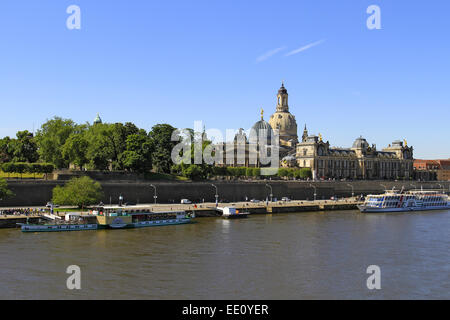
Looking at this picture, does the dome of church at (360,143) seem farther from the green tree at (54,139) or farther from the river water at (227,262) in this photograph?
the river water at (227,262)

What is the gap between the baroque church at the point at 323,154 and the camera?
13912 centimetres

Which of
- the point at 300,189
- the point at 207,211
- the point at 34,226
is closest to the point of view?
the point at 34,226

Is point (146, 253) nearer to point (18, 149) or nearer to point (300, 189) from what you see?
point (18, 149)

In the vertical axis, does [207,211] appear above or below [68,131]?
below

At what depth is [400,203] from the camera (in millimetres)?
84125

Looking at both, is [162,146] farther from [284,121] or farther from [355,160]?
[284,121]

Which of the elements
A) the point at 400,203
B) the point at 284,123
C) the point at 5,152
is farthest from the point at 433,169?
the point at 5,152

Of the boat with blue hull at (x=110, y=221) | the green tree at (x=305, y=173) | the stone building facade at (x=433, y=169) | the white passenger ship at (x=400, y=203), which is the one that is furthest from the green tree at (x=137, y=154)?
the stone building facade at (x=433, y=169)

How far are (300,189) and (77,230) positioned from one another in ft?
187

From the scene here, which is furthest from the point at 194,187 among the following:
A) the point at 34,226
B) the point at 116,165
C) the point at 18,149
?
the point at 34,226

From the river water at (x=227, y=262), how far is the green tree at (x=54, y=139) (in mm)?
34643

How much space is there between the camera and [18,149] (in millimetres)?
86375
